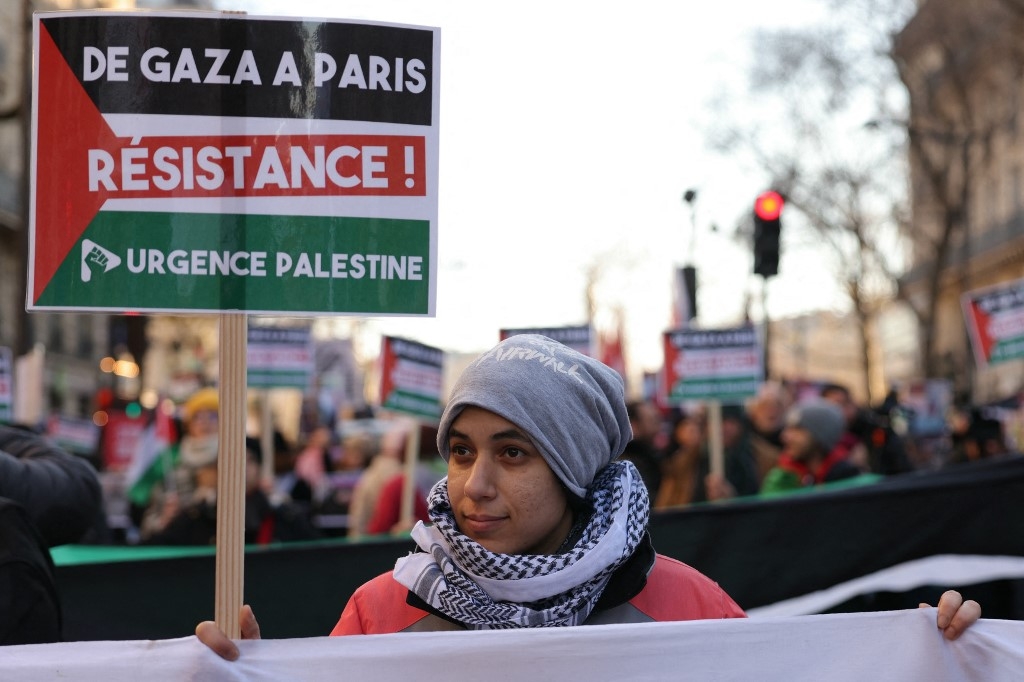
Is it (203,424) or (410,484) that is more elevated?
(203,424)

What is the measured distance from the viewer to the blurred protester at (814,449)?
8086 mm

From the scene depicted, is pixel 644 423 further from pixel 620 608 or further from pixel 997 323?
pixel 620 608

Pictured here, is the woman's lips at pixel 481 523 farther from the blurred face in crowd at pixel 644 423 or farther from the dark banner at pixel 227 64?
the blurred face in crowd at pixel 644 423

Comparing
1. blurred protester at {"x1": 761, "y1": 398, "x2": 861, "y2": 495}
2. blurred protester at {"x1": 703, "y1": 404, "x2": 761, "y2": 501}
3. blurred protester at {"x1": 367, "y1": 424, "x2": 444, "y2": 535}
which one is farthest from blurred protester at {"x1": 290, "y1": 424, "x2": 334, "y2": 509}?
blurred protester at {"x1": 761, "y1": 398, "x2": 861, "y2": 495}

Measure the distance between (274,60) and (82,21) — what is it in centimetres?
40

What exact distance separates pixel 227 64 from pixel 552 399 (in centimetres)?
100

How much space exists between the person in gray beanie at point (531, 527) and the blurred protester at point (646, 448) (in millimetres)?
8036

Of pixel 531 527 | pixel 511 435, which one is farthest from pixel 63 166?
pixel 531 527

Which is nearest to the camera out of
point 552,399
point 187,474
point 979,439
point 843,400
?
point 552,399

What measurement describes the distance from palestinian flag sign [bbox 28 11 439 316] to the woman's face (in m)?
0.46

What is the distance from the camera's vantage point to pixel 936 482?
5.66 meters

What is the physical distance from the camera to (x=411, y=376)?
36.7ft

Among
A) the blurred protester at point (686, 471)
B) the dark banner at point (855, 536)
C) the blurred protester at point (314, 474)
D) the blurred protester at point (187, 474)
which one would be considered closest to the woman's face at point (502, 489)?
the dark banner at point (855, 536)

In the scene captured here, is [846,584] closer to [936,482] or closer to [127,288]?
[936,482]
